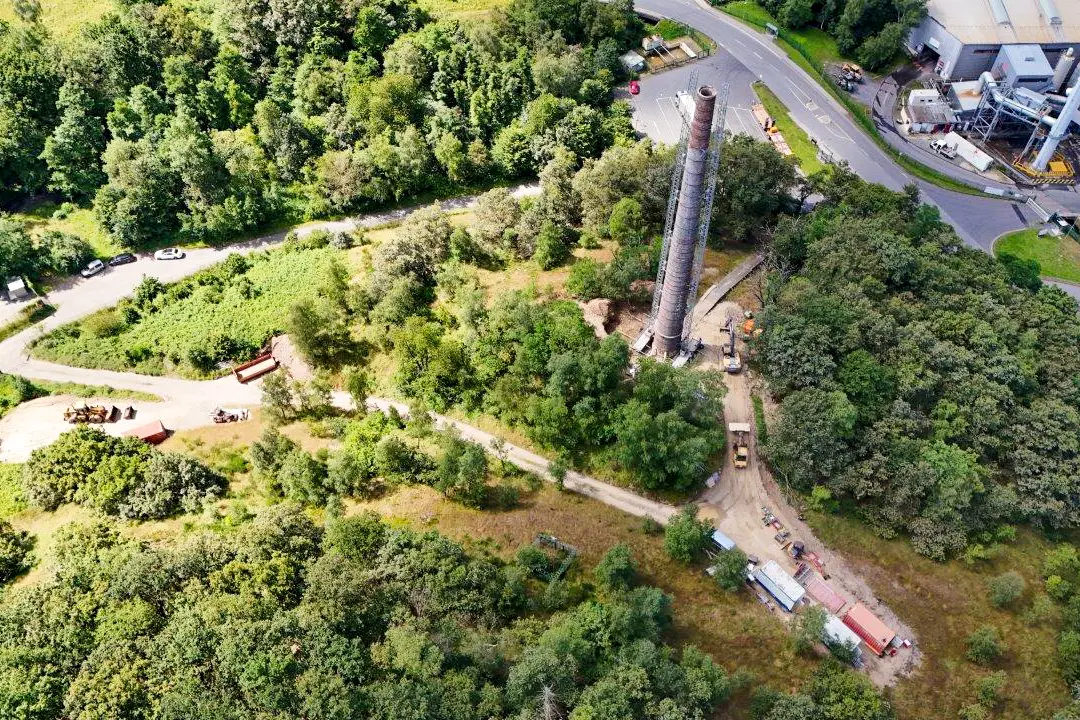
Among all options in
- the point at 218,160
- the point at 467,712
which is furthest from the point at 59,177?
the point at 467,712

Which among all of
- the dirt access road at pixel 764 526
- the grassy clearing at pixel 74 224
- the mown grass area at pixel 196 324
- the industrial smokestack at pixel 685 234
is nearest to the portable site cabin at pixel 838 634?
the dirt access road at pixel 764 526

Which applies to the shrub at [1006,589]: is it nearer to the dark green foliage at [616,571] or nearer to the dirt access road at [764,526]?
the dirt access road at [764,526]

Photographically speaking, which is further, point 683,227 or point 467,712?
point 683,227

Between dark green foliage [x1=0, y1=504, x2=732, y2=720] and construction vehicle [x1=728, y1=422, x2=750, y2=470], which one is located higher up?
dark green foliage [x1=0, y1=504, x2=732, y2=720]

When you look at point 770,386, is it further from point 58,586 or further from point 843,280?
point 58,586

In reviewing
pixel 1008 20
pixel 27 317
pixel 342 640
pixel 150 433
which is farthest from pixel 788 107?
pixel 27 317

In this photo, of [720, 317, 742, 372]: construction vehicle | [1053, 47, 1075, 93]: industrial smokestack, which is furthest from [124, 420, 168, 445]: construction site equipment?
[1053, 47, 1075, 93]: industrial smokestack

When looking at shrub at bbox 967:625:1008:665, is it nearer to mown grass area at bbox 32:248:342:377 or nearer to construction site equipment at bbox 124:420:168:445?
mown grass area at bbox 32:248:342:377
